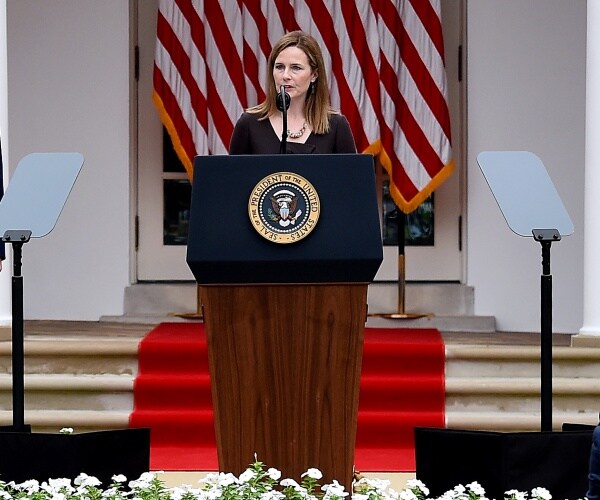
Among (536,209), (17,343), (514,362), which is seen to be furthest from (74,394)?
(536,209)

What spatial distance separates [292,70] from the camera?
371cm

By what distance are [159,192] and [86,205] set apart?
19.1 inches

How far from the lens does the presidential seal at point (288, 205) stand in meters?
3.26

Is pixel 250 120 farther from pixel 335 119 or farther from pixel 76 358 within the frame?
pixel 76 358

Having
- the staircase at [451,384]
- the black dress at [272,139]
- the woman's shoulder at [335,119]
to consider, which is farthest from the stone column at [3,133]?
the woman's shoulder at [335,119]

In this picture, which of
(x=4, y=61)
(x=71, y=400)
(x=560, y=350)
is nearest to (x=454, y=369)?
(x=560, y=350)

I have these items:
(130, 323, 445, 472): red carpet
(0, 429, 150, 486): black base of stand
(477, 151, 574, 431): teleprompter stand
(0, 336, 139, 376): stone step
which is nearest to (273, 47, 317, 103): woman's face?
(477, 151, 574, 431): teleprompter stand

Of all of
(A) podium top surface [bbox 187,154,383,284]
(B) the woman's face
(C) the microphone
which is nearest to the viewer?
(A) podium top surface [bbox 187,154,383,284]

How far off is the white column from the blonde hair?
106 inches

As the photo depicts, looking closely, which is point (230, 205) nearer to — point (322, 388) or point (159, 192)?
point (322, 388)

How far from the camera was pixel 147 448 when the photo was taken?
3846mm

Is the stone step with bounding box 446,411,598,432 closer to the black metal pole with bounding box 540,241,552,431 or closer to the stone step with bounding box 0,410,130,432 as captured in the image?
the black metal pole with bounding box 540,241,552,431

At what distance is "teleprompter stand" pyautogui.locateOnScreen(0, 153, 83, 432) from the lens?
4.14 metres

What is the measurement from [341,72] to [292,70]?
3.71 meters
